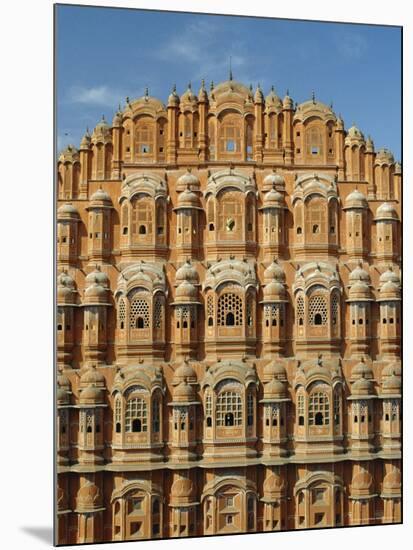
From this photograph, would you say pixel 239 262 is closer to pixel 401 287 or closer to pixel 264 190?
pixel 264 190

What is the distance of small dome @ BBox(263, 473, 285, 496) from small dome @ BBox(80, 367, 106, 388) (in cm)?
212

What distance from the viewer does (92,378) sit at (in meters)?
9.80

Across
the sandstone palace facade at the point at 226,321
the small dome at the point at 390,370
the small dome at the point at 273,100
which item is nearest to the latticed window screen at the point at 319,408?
the sandstone palace facade at the point at 226,321

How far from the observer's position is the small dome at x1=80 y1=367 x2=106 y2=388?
9.79 metres

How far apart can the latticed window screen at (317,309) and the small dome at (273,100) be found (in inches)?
87.4

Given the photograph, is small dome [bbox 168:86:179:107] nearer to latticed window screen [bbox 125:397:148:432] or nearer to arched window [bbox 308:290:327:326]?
arched window [bbox 308:290:327:326]

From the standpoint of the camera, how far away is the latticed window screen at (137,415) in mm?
9898

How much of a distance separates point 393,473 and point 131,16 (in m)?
5.88

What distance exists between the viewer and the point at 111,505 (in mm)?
9797

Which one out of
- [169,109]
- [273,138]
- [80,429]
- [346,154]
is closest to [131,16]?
[169,109]

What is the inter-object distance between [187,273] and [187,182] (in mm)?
1023

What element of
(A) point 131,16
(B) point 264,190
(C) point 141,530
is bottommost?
(C) point 141,530

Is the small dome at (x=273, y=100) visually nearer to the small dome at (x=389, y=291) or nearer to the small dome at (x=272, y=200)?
the small dome at (x=272, y=200)

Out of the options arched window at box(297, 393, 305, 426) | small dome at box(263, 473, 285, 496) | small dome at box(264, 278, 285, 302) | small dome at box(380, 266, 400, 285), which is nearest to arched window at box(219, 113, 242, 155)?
small dome at box(264, 278, 285, 302)
